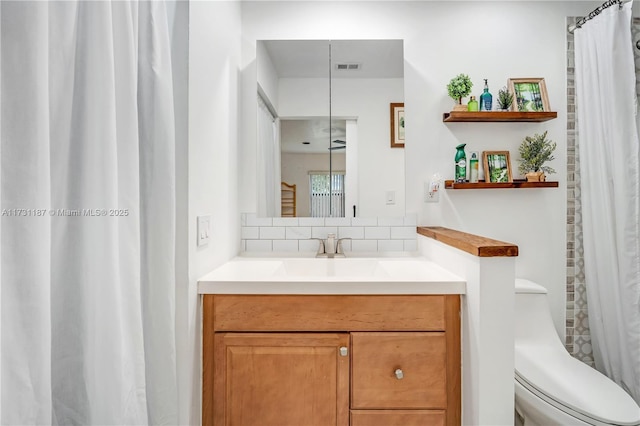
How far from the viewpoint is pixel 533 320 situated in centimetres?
179

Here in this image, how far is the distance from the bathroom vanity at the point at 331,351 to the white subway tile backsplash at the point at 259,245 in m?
0.71

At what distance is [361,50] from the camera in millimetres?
1980

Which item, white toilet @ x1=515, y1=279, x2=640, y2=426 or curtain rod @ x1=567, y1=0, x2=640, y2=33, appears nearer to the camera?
white toilet @ x1=515, y1=279, x2=640, y2=426

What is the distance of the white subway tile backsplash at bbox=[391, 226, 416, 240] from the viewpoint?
1.99m

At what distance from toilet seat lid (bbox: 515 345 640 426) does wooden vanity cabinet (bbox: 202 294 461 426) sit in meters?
0.44

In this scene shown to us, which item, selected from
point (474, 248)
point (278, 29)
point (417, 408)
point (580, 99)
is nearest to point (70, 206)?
point (474, 248)

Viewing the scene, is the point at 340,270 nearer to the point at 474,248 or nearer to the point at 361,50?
the point at 474,248

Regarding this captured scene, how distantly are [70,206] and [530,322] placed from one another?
2.09m

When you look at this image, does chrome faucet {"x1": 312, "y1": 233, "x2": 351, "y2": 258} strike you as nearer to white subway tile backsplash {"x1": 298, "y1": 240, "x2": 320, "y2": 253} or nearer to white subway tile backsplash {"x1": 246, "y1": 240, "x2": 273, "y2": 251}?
white subway tile backsplash {"x1": 298, "y1": 240, "x2": 320, "y2": 253}

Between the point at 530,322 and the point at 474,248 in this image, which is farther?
the point at 530,322

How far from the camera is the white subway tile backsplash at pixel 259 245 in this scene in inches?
78.1

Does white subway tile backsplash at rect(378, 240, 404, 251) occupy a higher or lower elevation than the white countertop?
higher

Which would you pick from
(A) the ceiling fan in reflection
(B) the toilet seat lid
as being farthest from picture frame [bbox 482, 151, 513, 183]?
(B) the toilet seat lid

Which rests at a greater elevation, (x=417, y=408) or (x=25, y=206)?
(x=25, y=206)
